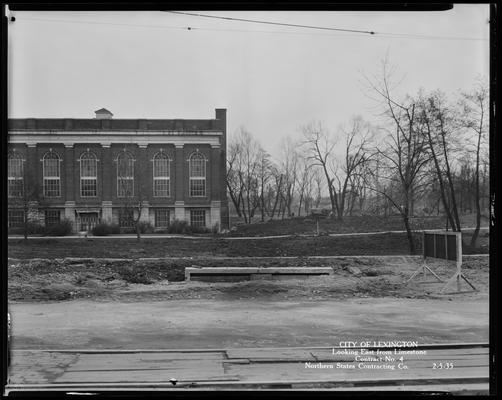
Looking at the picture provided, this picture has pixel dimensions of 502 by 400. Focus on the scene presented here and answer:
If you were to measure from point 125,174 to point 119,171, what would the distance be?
74 millimetres

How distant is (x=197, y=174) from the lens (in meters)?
4.10

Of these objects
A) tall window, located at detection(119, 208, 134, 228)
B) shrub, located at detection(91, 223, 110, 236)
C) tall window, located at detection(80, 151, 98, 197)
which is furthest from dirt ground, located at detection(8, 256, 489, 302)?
tall window, located at detection(80, 151, 98, 197)

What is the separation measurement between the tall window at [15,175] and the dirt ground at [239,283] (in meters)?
1.97

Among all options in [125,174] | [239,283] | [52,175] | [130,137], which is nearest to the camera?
[52,175]

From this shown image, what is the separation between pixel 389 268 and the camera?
6.21 meters

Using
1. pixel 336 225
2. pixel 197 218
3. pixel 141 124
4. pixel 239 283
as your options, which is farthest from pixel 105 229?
pixel 239 283

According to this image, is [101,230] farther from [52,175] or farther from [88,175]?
[52,175]

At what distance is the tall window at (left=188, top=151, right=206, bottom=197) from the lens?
410 centimetres

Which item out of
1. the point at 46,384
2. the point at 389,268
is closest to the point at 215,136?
the point at 46,384

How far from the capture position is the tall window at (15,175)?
3.18m

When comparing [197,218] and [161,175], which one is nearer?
[161,175]

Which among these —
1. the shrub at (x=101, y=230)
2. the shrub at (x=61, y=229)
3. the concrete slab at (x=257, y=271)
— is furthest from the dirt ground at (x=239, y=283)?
the shrub at (x=61, y=229)
